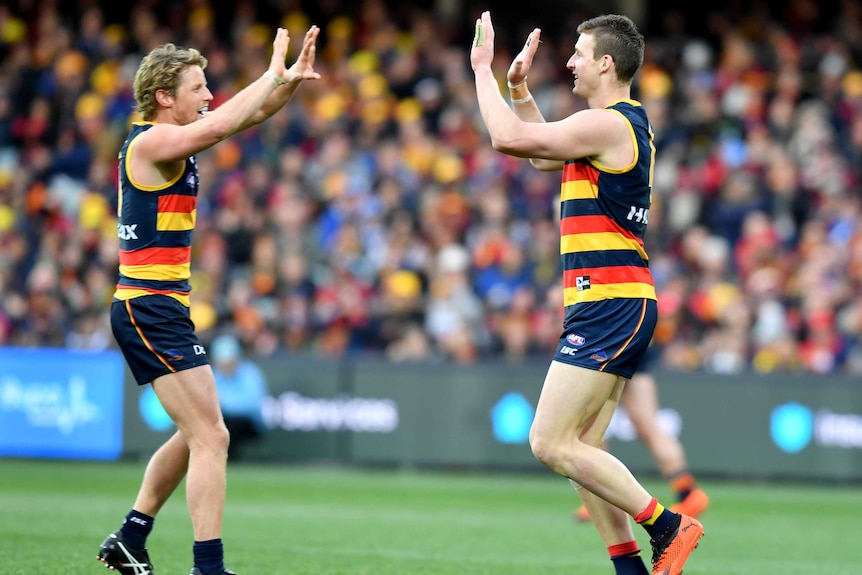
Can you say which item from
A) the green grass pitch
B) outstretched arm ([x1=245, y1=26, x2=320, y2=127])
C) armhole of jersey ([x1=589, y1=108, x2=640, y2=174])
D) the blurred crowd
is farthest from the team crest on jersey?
the blurred crowd

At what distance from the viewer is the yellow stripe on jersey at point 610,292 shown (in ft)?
20.9

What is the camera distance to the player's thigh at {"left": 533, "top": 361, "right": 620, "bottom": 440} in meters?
6.29

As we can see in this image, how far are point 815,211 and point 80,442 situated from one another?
9.42 m

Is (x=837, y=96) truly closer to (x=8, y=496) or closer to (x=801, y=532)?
(x=801, y=532)

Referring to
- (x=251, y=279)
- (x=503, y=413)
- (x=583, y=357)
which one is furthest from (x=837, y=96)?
(x=583, y=357)

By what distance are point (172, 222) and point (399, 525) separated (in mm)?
4407

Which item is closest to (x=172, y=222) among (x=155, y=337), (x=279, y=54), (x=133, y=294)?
(x=133, y=294)

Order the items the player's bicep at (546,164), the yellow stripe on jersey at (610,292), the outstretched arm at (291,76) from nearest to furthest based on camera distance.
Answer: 1. the yellow stripe on jersey at (610,292)
2. the outstretched arm at (291,76)
3. the player's bicep at (546,164)

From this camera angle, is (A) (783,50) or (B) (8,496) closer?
(B) (8,496)

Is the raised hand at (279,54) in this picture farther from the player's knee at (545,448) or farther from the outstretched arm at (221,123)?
the player's knee at (545,448)

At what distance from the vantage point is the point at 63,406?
16.0 meters

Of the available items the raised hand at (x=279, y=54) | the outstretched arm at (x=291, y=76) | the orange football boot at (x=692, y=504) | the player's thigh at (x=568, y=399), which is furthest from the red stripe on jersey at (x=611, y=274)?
the orange football boot at (x=692, y=504)

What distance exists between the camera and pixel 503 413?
15.2 m

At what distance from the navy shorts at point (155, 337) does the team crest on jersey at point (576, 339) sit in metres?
1.80
